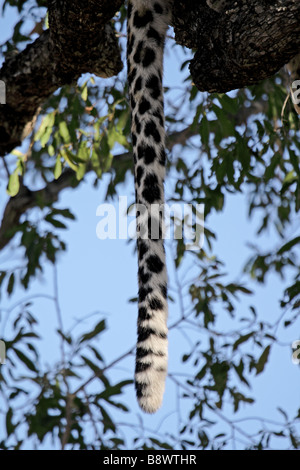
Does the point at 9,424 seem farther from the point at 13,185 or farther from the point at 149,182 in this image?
the point at 149,182

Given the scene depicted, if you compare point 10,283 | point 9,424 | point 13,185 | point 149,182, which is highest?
point 13,185

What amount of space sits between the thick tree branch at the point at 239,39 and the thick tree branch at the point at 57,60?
16.4 inches

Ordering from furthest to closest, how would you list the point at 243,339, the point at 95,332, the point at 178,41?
the point at 95,332 < the point at 243,339 < the point at 178,41

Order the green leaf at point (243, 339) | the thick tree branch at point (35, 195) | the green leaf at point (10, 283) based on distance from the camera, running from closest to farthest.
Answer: the green leaf at point (243, 339)
the green leaf at point (10, 283)
the thick tree branch at point (35, 195)

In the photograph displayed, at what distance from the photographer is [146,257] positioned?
9.50ft

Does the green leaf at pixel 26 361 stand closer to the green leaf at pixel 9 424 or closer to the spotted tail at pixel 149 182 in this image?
the green leaf at pixel 9 424

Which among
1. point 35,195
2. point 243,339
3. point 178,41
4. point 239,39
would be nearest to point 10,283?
point 35,195

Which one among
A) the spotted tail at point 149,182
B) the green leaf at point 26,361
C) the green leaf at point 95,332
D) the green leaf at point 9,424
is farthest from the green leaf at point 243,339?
the spotted tail at point 149,182

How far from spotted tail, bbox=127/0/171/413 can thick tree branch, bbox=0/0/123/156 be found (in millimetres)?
183

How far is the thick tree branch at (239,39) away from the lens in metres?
2.76

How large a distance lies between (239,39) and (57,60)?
1.33 metres

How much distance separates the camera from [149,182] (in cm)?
303

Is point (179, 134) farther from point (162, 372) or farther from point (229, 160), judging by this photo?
point (162, 372)

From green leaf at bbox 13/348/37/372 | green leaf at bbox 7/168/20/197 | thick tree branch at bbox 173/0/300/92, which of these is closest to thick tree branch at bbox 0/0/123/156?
green leaf at bbox 7/168/20/197
